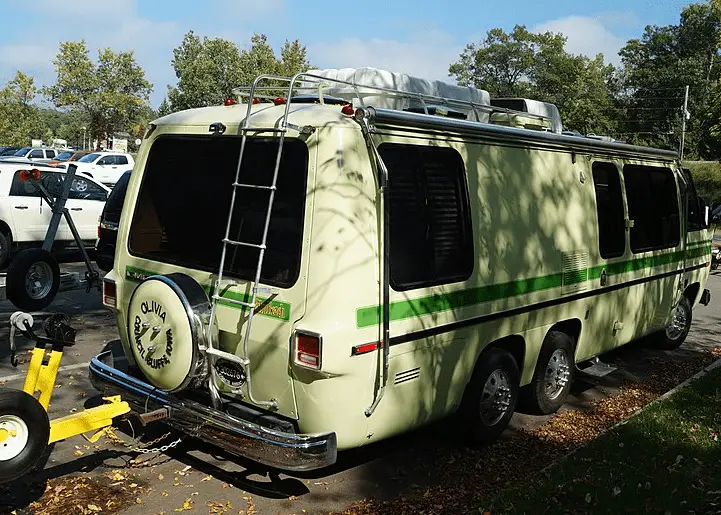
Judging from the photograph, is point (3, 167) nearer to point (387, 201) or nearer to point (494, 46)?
point (387, 201)

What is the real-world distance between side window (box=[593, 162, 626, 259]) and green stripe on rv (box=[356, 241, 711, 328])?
0.60 feet

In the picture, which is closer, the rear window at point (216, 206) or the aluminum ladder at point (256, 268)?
the aluminum ladder at point (256, 268)

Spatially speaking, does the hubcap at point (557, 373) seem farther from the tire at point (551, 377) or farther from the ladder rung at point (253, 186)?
the ladder rung at point (253, 186)

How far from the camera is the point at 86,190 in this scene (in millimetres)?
14984

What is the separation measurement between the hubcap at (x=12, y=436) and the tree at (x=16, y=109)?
178ft

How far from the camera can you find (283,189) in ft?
14.8

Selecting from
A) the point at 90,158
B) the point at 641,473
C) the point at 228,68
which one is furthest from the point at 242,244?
the point at 228,68

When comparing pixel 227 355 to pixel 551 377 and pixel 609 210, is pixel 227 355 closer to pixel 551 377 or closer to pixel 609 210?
pixel 551 377

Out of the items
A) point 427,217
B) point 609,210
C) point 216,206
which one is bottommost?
point 216,206

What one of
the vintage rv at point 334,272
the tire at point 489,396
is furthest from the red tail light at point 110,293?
the tire at point 489,396

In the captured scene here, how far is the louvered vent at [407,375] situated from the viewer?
4.64 meters

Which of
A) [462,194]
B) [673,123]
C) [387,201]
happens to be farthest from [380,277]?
[673,123]

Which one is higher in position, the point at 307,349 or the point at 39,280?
the point at 307,349

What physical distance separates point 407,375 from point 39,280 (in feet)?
19.2
